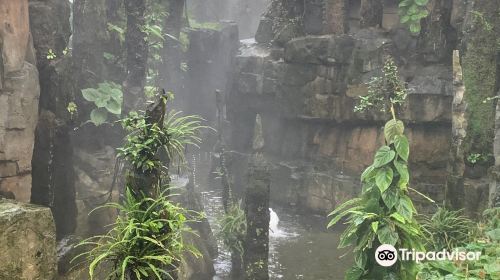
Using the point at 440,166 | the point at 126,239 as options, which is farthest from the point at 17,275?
the point at 440,166

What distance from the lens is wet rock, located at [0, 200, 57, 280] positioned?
Result: 21.8ft

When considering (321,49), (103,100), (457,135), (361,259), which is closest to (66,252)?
(103,100)

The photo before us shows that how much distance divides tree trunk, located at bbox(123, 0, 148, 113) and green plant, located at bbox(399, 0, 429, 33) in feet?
29.3

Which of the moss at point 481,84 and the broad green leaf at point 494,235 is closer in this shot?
the broad green leaf at point 494,235

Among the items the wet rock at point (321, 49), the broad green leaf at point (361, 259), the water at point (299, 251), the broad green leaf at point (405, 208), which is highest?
the wet rock at point (321, 49)

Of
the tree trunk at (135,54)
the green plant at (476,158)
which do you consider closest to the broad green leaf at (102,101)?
the tree trunk at (135,54)

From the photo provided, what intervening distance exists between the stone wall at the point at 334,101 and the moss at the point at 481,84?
17.3ft

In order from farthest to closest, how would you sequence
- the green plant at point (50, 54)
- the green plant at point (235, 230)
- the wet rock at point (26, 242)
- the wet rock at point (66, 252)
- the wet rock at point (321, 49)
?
1. the wet rock at point (321, 49)
2. the green plant at point (235, 230)
3. the green plant at point (50, 54)
4. the wet rock at point (66, 252)
5. the wet rock at point (26, 242)

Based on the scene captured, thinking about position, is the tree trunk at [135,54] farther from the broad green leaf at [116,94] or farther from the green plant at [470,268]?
the green plant at [470,268]

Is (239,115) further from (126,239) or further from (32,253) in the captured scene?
(126,239)

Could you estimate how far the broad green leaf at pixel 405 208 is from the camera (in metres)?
4.12

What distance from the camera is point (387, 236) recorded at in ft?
13.6

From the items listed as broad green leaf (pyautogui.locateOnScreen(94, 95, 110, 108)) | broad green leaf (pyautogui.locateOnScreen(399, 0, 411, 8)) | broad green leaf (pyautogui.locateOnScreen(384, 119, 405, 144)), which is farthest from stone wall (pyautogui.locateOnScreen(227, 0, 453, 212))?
broad green leaf (pyautogui.locateOnScreen(384, 119, 405, 144))

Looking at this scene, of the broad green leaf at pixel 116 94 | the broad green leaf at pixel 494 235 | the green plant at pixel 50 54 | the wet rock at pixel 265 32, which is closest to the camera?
the broad green leaf at pixel 494 235
